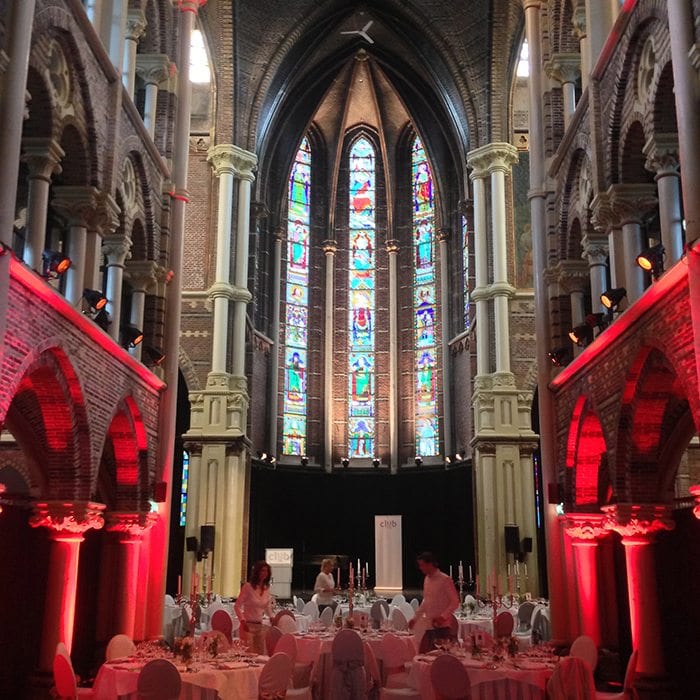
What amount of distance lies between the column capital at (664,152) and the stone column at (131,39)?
26.4 ft

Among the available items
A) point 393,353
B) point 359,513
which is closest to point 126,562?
point 359,513

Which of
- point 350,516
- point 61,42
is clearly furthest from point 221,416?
point 61,42

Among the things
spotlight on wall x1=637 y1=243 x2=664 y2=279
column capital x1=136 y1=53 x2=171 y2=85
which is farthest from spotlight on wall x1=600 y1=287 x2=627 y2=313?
column capital x1=136 y1=53 x2=171 y2=85

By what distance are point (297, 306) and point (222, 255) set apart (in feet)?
21.7

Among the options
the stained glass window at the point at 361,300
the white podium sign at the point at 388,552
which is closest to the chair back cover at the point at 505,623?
the white podium sign at the point at 388,552

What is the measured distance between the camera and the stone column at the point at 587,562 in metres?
13.2

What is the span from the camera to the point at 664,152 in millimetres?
10008

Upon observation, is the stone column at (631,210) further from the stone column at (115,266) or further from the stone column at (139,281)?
the stone column at (139,281)

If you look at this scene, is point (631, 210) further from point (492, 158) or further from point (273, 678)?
point (492, 158)

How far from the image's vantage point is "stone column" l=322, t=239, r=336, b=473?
29.0 metres

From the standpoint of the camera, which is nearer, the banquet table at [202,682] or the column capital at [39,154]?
the banquet table at [202,682]

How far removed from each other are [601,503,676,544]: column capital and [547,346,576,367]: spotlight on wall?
414 cm

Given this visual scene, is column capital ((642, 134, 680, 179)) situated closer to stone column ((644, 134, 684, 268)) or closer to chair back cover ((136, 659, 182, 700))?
stone column ((644, 134, 684, 268))

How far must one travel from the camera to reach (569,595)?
1435cm
